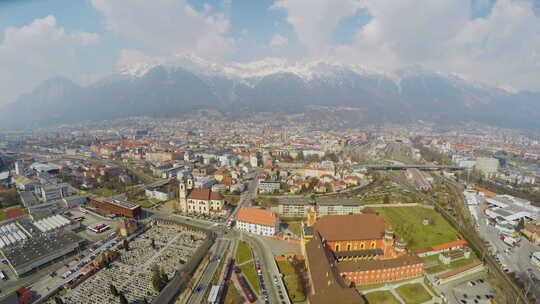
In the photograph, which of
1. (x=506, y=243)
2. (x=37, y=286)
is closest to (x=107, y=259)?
(x=37, y=286)

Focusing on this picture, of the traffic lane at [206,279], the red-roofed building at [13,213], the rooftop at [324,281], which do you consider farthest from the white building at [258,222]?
the red-roofed building at [13,213]

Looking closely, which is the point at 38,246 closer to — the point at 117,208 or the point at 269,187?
the point at 117,208

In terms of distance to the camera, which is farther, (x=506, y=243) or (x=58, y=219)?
(x=58, y=219)

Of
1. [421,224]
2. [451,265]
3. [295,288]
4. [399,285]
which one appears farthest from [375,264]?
[421,224]

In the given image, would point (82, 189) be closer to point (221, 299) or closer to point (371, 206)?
point (221, 299)

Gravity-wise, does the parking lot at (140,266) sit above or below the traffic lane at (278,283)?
below

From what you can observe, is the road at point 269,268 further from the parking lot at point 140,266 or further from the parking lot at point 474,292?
the parking lot at point 474,292
